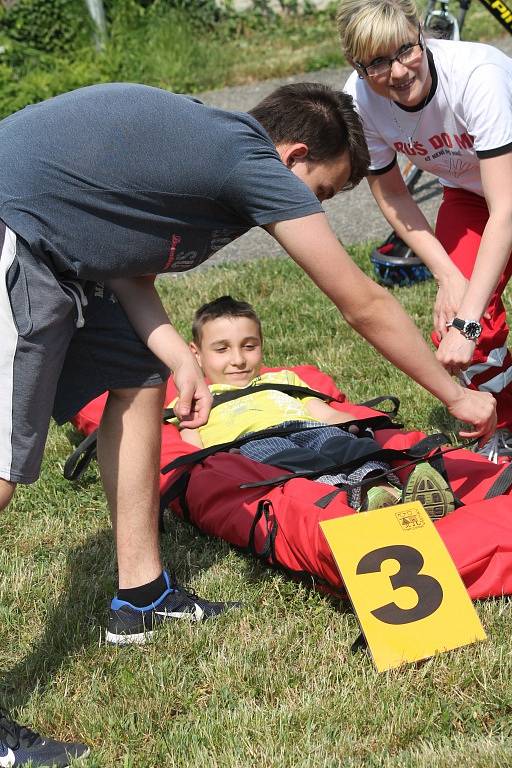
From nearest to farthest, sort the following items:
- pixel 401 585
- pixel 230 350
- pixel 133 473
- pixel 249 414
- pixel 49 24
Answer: pixel 401 585, pixel 133 473, pixel 249 414, pixel 230 350, pixel 49 24

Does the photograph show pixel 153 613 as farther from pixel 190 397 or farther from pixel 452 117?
pixel 452 117

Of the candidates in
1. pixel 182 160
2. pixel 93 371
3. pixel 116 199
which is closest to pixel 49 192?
pixel 116 199

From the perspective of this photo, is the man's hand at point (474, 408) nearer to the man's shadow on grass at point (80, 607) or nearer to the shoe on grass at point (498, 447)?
the man's shadow on grass at point (80, 607)

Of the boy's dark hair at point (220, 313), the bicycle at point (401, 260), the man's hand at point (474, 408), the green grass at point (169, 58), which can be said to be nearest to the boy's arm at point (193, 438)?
the boy's dark hair at point (220, 313)

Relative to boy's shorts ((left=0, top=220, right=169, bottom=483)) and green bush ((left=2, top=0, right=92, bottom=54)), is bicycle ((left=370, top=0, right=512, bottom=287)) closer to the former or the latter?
boy's shorts ((left=0, top=220, right=169, bottom=483))

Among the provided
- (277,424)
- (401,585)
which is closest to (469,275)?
(277,424)

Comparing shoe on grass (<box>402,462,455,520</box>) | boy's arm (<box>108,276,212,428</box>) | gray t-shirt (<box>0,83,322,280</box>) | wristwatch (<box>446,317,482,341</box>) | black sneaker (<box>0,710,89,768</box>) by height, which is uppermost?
gray t-shirt (<box>0,83,322,280</box>)

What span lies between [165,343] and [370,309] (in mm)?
593

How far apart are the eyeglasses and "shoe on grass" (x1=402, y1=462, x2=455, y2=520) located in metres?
1.38

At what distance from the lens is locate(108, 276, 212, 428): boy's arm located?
9.21 feet

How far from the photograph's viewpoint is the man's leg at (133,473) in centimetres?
301

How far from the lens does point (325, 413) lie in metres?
4.48

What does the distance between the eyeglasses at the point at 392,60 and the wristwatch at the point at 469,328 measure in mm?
919

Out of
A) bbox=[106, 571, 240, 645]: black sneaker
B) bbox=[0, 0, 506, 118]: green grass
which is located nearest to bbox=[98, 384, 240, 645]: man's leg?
bbox=[106, 571, 240, 645]: black sneaker
